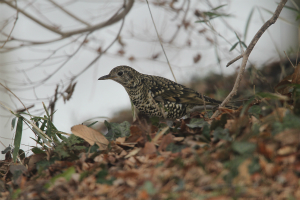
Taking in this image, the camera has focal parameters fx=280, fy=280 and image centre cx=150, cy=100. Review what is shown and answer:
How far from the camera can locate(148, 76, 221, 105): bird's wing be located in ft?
11.9

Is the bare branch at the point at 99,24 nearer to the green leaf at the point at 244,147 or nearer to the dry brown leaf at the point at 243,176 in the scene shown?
the green leaf at the point at 244,147

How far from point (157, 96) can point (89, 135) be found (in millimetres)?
1318

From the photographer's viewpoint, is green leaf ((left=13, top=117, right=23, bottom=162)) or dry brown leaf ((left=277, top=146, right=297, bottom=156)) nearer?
dry brown leaf ((left=277, top=146, right=297, bottom=156))

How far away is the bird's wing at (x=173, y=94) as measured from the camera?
3.63 meters

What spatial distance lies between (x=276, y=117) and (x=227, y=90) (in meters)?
A: 3.96

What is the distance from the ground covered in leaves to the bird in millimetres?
1033

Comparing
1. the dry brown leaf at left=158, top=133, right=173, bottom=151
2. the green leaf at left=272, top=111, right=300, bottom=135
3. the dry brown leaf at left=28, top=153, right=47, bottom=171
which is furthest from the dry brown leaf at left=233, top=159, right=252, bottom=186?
the dry brown leaf at left=28, top=153, right=47, bottom=171

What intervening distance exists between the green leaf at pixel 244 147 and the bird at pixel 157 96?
1726 millimetres

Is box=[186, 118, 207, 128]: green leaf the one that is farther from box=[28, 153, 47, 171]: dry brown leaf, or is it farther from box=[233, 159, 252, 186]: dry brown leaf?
box=[28, 153, 47, 171]: dry brown leaf

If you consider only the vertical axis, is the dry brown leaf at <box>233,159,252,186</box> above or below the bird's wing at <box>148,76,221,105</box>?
below

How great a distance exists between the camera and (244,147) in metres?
1.75

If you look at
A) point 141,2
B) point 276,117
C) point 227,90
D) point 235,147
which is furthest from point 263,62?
point 235,147

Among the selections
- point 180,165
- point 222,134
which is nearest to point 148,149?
point 180,165

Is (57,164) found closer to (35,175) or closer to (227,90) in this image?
(35,175)
